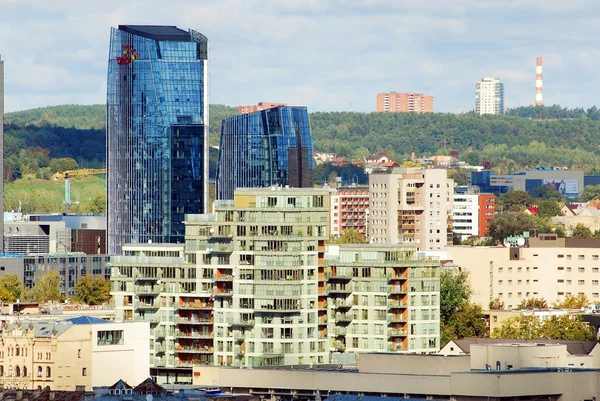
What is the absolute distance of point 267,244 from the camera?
140 m

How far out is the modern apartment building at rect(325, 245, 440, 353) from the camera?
144250mm

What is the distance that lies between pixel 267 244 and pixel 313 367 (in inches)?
403

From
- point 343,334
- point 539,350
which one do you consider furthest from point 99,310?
point 539,350

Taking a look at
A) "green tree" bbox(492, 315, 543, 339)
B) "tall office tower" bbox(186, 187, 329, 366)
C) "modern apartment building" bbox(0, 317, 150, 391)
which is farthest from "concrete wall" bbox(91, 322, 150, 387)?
"green tree" bbox(492, 315, 543, 339)

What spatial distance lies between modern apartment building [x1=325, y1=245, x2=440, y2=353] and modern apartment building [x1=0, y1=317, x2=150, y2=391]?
13.6 meters

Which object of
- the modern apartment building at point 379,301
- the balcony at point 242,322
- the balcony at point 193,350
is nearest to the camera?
the balcony at point 242,322

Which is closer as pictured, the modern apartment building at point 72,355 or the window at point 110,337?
the modern apartment building at point 72,355

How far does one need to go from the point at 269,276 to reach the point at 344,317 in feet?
25.2

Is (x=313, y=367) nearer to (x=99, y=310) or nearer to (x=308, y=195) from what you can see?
(x=308, y=195)

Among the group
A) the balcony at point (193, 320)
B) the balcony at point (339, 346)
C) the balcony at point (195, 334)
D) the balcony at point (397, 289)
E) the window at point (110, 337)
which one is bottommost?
the balcony at point (339, 346)

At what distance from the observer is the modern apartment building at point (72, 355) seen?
132 meters

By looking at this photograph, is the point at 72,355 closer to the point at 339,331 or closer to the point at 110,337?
the point at 110,337

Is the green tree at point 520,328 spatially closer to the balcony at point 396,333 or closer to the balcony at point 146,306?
the balcony at point 396,333

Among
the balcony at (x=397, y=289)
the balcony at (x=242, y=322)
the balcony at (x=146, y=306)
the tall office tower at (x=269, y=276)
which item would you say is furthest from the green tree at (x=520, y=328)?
the balcony at (x=146, y=306)
